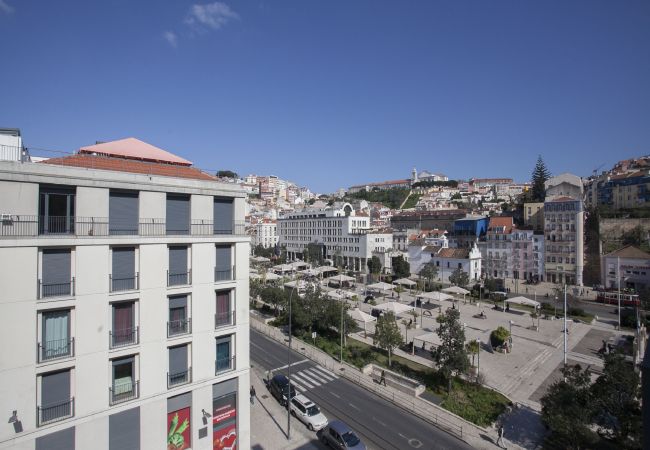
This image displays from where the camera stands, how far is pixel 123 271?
13391 millimetres

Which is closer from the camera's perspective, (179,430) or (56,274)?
(56,274)

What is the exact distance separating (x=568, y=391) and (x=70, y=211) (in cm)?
2182

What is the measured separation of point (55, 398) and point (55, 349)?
1597mm

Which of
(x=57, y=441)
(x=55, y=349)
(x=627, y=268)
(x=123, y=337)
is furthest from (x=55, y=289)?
(x=627, y=268)

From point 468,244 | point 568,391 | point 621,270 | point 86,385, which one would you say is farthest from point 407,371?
point 468,244

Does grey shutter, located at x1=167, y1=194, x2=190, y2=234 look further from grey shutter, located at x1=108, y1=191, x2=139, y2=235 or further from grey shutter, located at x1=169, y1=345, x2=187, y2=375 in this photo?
grey shutter, located at x1=169, y1=345, x2=187, y2=375

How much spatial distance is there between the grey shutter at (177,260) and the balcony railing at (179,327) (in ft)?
6.38

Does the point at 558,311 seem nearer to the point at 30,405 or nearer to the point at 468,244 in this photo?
the point at 468,244

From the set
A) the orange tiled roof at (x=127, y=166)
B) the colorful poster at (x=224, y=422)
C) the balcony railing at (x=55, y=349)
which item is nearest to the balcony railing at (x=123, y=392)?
the balcony railing at (x=55, y=349)

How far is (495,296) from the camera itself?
52.2m

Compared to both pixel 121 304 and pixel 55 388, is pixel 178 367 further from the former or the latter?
pixel 55 388

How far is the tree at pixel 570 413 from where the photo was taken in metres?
15.5

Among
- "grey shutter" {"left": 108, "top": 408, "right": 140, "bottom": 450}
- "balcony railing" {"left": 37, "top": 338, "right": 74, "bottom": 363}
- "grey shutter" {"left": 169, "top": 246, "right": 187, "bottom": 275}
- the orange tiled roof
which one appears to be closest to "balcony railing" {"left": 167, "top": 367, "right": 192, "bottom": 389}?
"grey shutter" {"left": 108, "top": 408, "right": 140, "bottom": 450}

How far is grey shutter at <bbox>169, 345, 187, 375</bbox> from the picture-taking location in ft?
47.3
